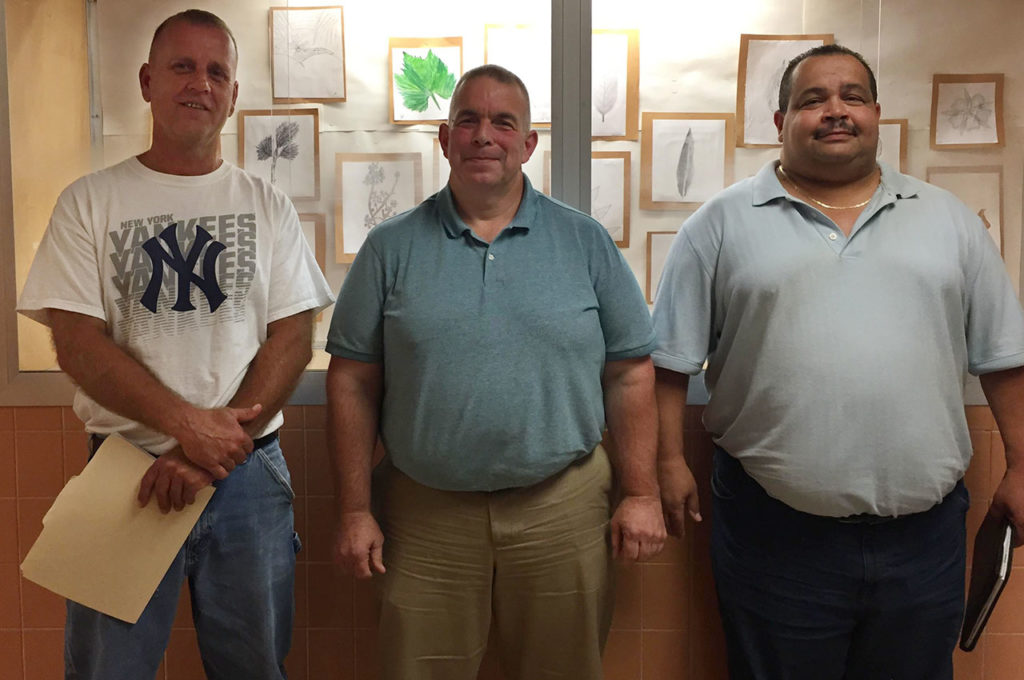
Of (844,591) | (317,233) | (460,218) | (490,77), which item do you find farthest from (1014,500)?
(317,233)

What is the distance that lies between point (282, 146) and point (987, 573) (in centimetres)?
208

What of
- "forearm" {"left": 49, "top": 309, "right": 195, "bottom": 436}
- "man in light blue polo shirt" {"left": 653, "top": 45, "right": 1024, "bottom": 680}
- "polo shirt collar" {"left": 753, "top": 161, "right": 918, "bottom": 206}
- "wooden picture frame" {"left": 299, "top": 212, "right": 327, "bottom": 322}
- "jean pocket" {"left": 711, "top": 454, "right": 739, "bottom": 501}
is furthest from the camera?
"wooden picture frame" {"left": 299, "top": 212, "right": 327, "bottom": 322}

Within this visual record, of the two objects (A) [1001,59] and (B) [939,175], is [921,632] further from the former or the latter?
(A) [1001,59]

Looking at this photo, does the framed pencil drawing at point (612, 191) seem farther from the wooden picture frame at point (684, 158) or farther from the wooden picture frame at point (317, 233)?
the wooden picture frame at point (317, 233)

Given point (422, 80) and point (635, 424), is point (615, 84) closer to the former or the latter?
point (422, 80)

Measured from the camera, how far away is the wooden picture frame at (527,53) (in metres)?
2.31

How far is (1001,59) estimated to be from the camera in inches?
91.9

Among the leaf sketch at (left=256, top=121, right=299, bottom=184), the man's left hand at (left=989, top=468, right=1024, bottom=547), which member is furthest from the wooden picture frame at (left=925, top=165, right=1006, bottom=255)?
the leaf sketch at (left=256, top=121, right=299, bottom=184)

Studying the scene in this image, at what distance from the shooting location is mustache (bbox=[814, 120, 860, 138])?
186 cm

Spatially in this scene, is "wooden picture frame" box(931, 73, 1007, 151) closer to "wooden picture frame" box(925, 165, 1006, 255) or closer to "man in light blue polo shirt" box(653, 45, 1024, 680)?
"wooden picture frame" box(925, 165, 1006, 255)

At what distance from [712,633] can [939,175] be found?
4.65ft

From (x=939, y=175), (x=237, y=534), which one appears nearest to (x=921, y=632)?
(x=939, y=175)

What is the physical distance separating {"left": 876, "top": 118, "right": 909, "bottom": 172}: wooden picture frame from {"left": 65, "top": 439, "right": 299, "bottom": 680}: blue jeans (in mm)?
1809

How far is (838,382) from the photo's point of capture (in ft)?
5.82
